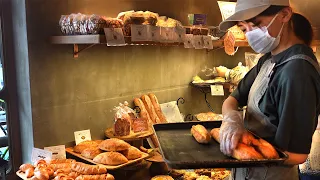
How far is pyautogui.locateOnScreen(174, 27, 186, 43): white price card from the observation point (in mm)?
2215

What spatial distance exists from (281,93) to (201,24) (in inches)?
55.8

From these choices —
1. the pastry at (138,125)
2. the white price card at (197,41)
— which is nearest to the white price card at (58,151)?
the pastry at (138,125)

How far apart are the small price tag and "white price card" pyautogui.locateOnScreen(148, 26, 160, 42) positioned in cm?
4

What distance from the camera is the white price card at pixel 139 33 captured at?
1.89 meters

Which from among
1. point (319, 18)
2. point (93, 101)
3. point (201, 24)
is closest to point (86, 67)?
point (93, 101)

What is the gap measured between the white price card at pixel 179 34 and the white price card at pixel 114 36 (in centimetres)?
49

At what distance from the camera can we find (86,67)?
221cm

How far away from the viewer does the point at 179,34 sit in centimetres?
224

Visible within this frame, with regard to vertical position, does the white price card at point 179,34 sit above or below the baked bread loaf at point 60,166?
above

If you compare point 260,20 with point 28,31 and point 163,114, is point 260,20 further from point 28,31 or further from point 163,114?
point 163,114

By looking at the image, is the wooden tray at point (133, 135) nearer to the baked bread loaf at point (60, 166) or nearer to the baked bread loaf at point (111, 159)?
the baked bread loaf at point (111, 159)

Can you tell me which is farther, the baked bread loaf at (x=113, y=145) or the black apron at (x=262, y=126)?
the baked bread loaf at (x=113, y=145)

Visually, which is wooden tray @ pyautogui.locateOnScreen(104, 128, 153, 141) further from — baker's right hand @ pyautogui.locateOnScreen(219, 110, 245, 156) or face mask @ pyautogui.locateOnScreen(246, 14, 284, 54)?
face mask @ pyautogui.locateOnScreen(246, 14, 284, 54)

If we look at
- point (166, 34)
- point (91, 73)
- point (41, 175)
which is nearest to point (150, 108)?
point (91, 73)
